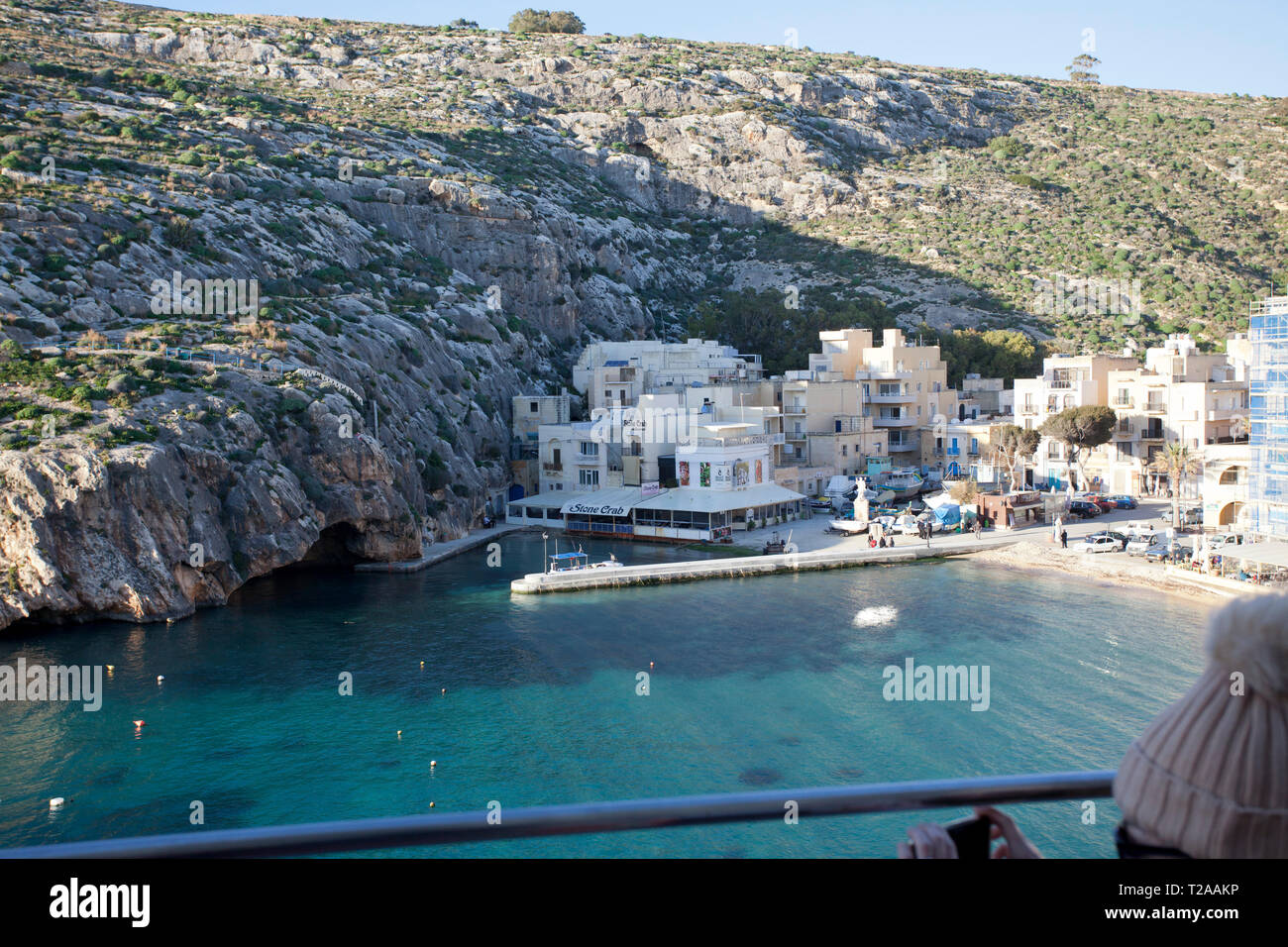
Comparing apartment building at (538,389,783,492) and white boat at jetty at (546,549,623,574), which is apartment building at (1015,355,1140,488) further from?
white boat at jetty at (546,549,623,574)

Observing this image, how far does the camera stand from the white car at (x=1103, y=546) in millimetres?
34406

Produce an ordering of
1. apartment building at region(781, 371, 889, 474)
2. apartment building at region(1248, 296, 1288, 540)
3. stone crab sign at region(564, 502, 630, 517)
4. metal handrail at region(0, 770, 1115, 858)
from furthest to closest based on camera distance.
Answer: apartment building at region(781, 371, 889, 474) < stone crab sign at region(564, 502, 630, 517) < apartment building at region(1248, 296, 1288, 540) < metal handrail at region(0, 770, 1115, 858)

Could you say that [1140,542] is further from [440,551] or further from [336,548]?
[336,548]

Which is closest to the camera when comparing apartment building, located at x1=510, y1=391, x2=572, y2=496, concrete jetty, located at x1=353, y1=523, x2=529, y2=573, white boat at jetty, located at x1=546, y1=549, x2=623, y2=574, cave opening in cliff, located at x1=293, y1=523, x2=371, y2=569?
white boat at jetty, located at x1=546, y1=549, x2=623, y2=574

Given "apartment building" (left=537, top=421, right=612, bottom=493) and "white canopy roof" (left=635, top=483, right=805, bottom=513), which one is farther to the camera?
"apartment building" (left=537, top=421, right=612, bottom=493)

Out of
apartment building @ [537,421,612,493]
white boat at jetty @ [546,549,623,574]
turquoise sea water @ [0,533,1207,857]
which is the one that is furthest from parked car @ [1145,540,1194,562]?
apartment building @ [537,421,612,493]

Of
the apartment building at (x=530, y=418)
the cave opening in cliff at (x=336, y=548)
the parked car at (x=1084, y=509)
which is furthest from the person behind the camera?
the apartment building at (x=530, y=418)

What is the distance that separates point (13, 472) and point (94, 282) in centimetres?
1495

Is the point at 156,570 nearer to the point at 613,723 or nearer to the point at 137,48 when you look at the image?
the point at 613,723

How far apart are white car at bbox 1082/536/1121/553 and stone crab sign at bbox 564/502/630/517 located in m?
17.1

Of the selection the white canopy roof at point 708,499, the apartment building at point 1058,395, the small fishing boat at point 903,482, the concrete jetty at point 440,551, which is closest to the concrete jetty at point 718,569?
the white canopy roof at point 708,499

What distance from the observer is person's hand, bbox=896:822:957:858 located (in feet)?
6.54

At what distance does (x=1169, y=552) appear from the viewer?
107 feet

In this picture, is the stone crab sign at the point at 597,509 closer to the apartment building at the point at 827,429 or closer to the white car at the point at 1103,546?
the apartment building at the point at 827,429
